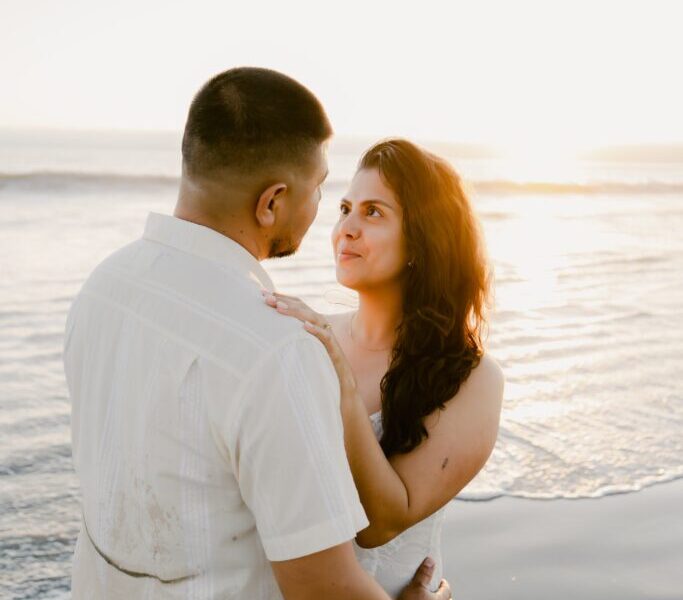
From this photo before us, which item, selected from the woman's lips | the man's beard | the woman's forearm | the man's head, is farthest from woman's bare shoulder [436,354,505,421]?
the man's head

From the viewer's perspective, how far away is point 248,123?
78.6 inches

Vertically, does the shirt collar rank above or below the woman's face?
above

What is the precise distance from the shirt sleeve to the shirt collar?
312 millimetres

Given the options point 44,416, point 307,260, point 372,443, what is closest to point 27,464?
point 44,416

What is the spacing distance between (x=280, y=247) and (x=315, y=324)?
23 cm

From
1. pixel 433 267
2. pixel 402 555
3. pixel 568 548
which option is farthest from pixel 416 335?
pixel 568 548

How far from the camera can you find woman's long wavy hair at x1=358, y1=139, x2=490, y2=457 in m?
3.30

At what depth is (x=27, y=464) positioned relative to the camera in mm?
5770

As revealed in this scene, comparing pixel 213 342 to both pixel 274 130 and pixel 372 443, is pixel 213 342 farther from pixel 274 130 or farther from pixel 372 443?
pixel 372 443

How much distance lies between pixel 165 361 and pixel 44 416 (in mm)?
5223

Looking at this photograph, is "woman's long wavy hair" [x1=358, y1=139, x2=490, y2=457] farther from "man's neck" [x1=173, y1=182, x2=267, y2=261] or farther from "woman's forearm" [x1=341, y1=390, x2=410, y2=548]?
"man's neck" [x1=173, y1=182, x2=267, y2=261]

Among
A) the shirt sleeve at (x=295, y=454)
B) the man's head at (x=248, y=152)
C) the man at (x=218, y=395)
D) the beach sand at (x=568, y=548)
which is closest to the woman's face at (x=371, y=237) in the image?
the man at (x=218, y=395)

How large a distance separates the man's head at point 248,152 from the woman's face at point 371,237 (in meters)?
1.31

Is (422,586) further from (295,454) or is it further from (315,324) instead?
(295,454)
